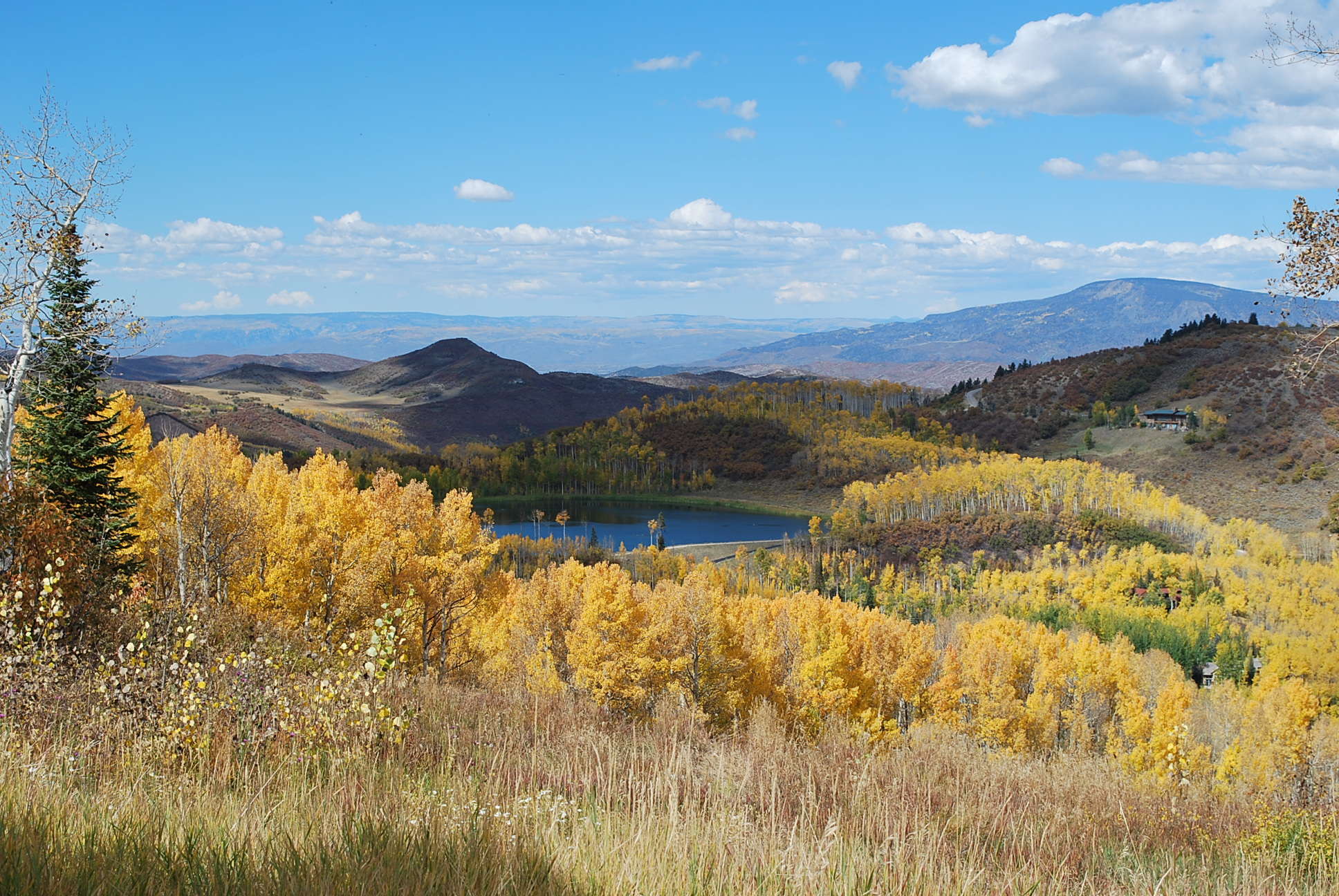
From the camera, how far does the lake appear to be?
141625mm

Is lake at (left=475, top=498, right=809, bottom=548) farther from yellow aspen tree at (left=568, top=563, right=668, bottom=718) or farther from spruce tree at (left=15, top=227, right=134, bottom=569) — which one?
spruce tree at (left=15, top=227, right=134, bottom=569)

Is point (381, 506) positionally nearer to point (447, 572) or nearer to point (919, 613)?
point (447, 572)

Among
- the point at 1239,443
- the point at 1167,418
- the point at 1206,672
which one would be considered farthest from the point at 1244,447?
the point at 1206,672

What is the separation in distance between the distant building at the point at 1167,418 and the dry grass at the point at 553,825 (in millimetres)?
184071

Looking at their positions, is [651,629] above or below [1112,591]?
above

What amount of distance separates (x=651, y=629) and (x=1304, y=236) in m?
27.3

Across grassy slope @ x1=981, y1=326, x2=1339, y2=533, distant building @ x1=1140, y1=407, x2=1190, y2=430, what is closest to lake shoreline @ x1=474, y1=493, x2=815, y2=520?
grassy slope @ x1=981, y1=326, x2=1339, y2=533

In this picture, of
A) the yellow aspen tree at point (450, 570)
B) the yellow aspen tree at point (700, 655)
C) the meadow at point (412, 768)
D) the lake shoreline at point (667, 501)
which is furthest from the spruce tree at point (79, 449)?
the lake shoreline at point (667, 501)

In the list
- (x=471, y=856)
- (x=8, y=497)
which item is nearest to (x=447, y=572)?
(x=8, y=497)

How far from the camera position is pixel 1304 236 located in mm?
7258

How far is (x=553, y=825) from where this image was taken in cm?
357

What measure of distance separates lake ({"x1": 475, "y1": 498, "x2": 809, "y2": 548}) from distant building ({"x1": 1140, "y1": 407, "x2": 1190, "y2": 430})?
2771 inches

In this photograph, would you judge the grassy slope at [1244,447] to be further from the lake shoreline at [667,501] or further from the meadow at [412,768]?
the meadow at [412,768]

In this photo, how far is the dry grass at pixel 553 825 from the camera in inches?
126
